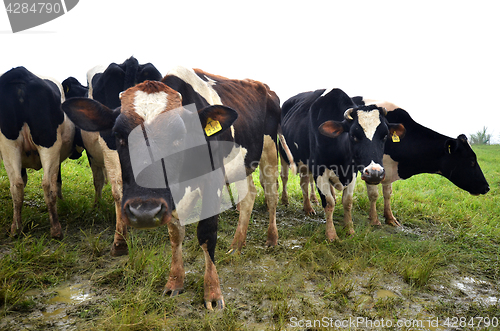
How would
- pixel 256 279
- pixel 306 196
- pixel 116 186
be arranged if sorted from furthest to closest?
1. pixel 306 196
2. pixel 116 186
3. pixel 256 279

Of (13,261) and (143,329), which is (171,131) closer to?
(143,329)

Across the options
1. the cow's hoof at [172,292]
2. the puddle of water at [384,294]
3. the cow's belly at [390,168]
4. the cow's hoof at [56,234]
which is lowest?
the puddle of water at [384,294]

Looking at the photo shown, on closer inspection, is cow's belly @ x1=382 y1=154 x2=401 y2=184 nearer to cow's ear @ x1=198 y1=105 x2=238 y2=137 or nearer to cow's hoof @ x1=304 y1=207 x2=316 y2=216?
cow's hoof @ x1=304 y1=207 x2=316 y2=216

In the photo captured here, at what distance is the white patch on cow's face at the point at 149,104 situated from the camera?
8.01 ft

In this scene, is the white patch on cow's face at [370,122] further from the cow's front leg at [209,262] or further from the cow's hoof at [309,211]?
the cow's front leg at [209,262]

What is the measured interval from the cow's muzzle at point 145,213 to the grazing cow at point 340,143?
304 cm

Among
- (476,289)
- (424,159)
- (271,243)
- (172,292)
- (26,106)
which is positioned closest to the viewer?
(172,292)

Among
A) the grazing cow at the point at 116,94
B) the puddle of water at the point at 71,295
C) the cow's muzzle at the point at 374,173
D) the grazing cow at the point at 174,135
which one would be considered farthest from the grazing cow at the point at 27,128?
the cow's muzzle at the point at 374,173

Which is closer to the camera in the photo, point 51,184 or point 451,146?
point 51,184

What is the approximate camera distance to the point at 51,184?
13.9 feet

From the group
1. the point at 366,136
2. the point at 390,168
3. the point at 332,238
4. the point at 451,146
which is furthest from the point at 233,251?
the point at 451,146

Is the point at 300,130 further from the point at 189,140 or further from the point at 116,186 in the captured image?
the point at 189,140

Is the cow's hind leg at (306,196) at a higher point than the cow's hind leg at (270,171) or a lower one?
lower

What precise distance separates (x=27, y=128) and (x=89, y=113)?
81.4 inches
